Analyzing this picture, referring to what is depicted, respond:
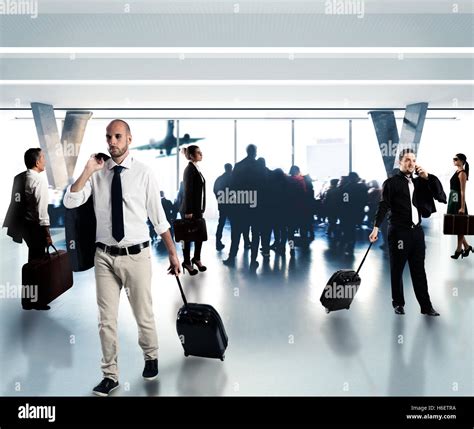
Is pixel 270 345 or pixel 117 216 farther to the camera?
pixel 270 345

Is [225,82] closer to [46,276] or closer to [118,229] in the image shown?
[46,276]

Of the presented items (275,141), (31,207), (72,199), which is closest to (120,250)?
(72,199)

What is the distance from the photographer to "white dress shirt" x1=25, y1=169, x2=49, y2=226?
14.1ft

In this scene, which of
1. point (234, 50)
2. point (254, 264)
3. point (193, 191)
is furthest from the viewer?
point (234, 50)

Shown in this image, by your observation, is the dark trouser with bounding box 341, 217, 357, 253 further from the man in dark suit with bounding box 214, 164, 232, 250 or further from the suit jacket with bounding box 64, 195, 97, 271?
the suit jacket with bounding box 64, 195, 97, 271

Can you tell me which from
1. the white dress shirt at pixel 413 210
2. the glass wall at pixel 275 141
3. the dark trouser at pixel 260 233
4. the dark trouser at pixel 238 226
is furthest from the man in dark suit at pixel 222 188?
the glass wall at pixel 275 141

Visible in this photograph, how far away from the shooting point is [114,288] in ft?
9.14

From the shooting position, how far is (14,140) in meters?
16.1

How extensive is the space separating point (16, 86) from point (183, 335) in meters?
9.46

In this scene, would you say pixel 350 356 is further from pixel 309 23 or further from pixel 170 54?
pixel 170 54

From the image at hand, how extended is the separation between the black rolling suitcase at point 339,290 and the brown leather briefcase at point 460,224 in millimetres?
3388

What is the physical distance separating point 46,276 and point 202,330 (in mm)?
2127

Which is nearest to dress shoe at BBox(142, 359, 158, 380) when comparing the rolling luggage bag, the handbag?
the rolling luggage bag

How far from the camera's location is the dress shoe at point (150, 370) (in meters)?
2.96
